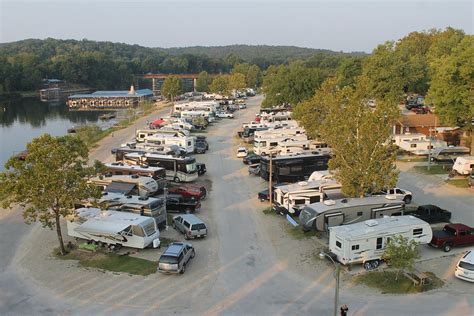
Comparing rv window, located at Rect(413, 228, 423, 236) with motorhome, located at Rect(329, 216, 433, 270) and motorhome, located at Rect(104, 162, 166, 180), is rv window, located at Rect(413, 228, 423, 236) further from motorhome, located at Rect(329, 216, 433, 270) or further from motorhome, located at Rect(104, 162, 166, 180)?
motorhome, located at Rect(104, 162, 166, 180)

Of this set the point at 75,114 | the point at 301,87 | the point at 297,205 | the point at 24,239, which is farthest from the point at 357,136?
the point at 75,114

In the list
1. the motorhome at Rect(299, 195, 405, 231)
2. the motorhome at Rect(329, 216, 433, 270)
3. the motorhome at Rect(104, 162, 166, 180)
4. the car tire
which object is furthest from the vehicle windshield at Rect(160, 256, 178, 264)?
the motorhome at Rect(104, 162, 166, 180)

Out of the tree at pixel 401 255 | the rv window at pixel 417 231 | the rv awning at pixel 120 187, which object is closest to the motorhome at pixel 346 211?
the rv window at pixel 417 231

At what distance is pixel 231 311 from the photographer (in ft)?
52.0

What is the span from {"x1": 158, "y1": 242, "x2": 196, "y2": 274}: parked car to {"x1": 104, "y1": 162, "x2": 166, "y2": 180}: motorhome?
11808 mm

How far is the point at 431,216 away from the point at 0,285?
20.1 metres

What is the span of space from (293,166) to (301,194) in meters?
6.81

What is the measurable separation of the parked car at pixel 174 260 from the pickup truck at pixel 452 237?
1090 cm

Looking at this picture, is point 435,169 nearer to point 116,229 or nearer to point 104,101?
point 116,229

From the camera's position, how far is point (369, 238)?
1898 cm

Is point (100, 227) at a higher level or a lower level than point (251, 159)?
lower

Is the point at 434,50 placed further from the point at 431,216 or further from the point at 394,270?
the point at 394,270

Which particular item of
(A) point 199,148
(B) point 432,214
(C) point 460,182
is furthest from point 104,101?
(B) point 432,214

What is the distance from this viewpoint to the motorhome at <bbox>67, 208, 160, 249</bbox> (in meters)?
20.8
